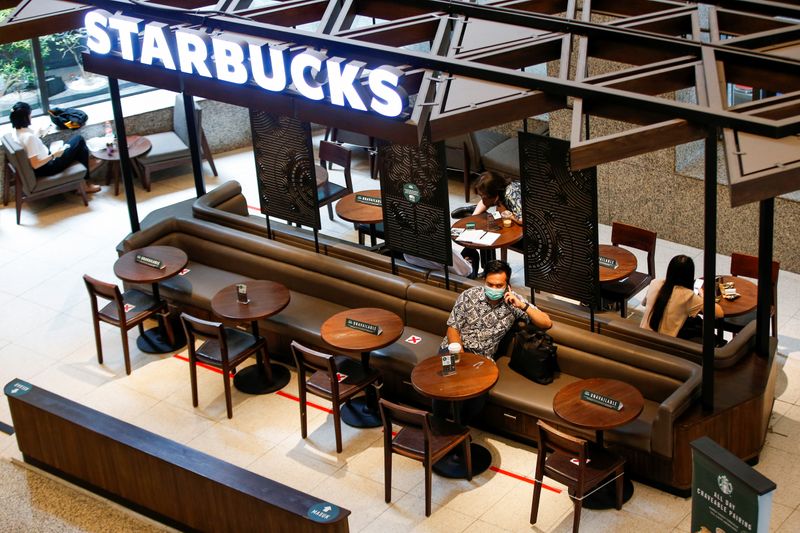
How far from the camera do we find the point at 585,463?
273 inches

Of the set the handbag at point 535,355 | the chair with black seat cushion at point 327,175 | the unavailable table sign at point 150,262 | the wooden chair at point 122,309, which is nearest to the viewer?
the handbag at point 535,355

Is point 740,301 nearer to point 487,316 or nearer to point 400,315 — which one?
point 487,316

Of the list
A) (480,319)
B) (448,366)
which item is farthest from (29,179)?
(448,366)

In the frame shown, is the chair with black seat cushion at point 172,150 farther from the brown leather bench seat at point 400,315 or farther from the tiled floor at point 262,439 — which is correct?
the brown leather bench seat at point 400,315

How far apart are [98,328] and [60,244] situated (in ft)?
8.19

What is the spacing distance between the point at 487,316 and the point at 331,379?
1.18m

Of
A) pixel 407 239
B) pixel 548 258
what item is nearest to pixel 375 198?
pixel 407 239

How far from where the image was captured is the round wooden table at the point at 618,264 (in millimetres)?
8758

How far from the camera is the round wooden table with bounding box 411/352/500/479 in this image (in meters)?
7.34

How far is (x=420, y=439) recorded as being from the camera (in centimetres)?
733

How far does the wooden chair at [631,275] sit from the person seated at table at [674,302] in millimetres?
976

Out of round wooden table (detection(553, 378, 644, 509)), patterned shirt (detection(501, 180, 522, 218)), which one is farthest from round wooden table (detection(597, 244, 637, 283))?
round wooden table (detection(553, 378, 644, 509))

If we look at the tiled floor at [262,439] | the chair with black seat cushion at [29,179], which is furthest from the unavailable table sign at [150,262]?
the chair with black seat cushion at [29,179]

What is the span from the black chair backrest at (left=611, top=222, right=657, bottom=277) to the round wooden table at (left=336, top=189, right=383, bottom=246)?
2072mm
